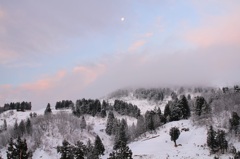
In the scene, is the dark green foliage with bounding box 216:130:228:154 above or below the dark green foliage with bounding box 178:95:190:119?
below

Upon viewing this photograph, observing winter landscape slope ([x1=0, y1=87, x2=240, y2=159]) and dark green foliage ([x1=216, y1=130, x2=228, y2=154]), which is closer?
dark green foliage ([x1=216, y1=130, x2=228, y2=154])

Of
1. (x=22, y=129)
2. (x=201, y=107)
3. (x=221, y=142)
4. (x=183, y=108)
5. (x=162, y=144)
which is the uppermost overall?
(x=201, y=107)

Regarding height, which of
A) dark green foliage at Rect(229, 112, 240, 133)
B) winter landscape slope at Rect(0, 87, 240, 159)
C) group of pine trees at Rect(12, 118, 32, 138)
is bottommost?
winter landscape slope at Rect(0, 87, 240, 159)

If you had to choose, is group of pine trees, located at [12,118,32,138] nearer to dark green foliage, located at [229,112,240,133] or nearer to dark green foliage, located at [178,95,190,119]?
dark green foliage, located at [178,95,190,119]

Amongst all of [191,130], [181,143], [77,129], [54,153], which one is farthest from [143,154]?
[77,129]

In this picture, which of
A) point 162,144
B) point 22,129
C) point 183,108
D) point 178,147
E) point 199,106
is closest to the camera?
point 178,147

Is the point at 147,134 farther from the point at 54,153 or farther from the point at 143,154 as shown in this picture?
the point at 54,153

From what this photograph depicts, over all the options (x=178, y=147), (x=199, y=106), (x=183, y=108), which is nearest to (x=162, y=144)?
(x=178, y=147)

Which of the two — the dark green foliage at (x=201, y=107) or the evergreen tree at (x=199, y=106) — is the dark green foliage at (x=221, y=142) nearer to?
the dark green foliage at (x=201, y=107)

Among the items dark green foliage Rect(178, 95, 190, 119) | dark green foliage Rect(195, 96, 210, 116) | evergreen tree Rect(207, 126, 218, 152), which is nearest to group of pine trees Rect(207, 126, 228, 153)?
evergreen tree Rect(207, 126, 218, 152)

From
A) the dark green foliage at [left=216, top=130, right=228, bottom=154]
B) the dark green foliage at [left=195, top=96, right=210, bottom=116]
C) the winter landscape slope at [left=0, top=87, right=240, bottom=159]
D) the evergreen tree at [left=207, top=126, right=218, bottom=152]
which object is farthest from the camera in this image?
the dark green foliage at [left=195, top=96, right=210, bottom=116]

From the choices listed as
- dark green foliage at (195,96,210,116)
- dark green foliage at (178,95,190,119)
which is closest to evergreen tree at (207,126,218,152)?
dark green foliage at (195,96,210,116)

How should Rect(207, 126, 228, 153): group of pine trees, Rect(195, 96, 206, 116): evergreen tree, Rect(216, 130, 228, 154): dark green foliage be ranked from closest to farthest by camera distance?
Rect(216, 130, 228, 154): dark green foliage < Rect(207, 126, 228, 153): group of pine trees < Rect(195, 96, 206, 116): evergreen tree

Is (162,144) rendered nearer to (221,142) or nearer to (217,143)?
(217,143)
